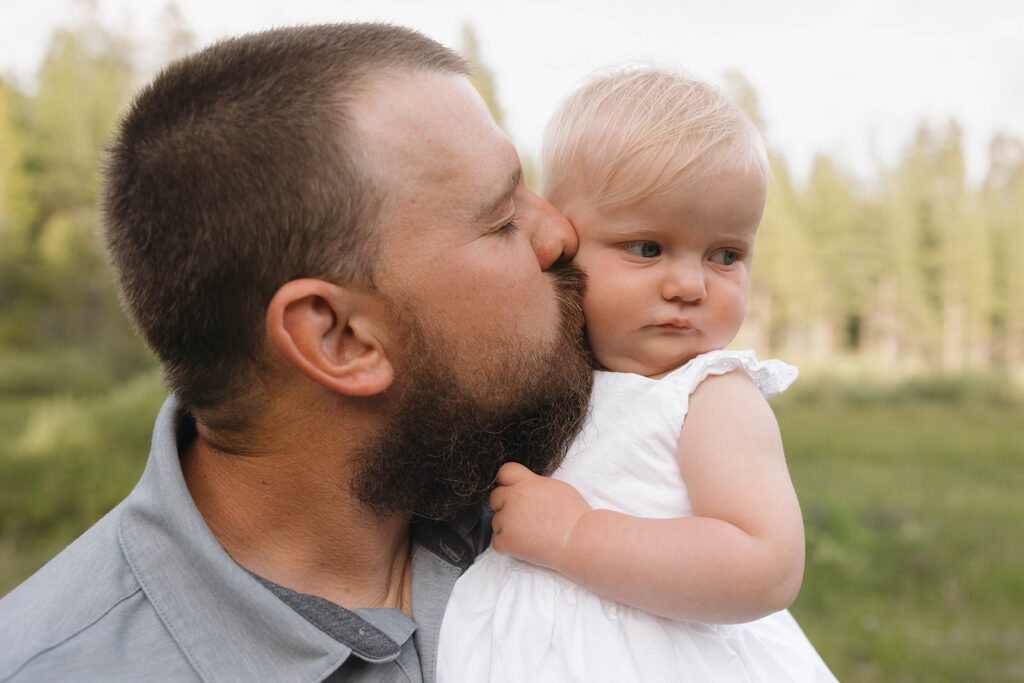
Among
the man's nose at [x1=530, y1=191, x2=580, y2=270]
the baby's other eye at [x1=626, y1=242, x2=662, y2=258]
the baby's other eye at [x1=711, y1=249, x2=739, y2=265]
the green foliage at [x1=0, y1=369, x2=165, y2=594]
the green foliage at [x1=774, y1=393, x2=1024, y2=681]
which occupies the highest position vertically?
the man's nose at [x1=530, y1=191, x2=580, y2=270]

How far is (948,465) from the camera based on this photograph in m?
12.0

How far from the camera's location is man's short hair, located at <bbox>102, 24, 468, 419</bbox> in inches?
74.2

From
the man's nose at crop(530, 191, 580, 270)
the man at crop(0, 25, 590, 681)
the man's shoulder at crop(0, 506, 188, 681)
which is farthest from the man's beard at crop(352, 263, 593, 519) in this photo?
the man's shoulder at crop(0, 506, 188, 681)

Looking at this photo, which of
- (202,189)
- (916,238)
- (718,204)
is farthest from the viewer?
(916,238)

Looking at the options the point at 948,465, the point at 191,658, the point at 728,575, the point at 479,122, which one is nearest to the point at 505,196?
the point at 479,122

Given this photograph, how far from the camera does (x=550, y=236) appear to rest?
2152 millimetres

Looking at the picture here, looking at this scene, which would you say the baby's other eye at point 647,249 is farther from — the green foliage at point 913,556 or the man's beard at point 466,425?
the green foliage at point 913,556

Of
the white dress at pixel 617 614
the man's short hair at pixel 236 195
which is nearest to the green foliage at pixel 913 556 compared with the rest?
the white dress at pixel 617 614

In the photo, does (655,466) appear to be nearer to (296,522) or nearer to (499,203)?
(499,203)

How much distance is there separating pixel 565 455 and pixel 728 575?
21.3 inches

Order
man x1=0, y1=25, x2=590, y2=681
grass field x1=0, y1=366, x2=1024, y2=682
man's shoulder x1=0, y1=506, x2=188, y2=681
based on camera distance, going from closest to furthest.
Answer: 1. man's shoulder x1=0, y1=506, x2=188, y2=681
2. man x1=0, y1=25, x2=590, y2=681
3. grass field x1=0, y1=366, x2=1024, y2=682

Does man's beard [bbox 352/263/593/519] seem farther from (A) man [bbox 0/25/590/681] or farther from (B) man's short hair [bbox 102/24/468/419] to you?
(B) man's short hair [bbox 102/24/468/419]

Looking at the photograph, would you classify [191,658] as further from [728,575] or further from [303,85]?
[303,85]

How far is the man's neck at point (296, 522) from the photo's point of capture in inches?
79.2
